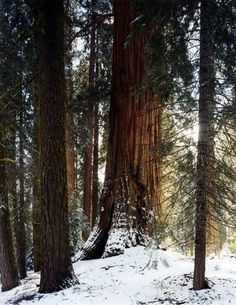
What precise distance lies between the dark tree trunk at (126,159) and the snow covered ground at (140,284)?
47cm

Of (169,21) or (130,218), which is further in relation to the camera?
(130,218)

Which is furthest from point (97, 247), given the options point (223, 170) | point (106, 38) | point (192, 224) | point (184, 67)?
point (106, 38)

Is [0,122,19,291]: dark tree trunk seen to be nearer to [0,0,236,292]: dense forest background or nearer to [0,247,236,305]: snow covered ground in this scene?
[0,0,236,292]: dense forest background

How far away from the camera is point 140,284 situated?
19.0ft

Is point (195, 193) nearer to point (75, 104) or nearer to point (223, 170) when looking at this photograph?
point (223, 170)

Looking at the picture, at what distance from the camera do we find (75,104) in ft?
30.5

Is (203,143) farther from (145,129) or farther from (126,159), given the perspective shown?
(145,129)

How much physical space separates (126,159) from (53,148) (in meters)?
2.02

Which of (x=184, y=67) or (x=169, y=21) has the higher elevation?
(x=169, y=21)

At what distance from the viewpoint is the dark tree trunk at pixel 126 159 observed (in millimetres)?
7469

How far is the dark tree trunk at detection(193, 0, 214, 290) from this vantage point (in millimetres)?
4906

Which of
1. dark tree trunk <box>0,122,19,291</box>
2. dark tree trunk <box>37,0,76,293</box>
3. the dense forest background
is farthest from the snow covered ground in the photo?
dark tree trunk <box>0,122,19,291</box>

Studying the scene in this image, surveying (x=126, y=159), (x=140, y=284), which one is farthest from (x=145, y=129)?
(x=140, y=284)

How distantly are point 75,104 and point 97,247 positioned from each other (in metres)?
3.58
